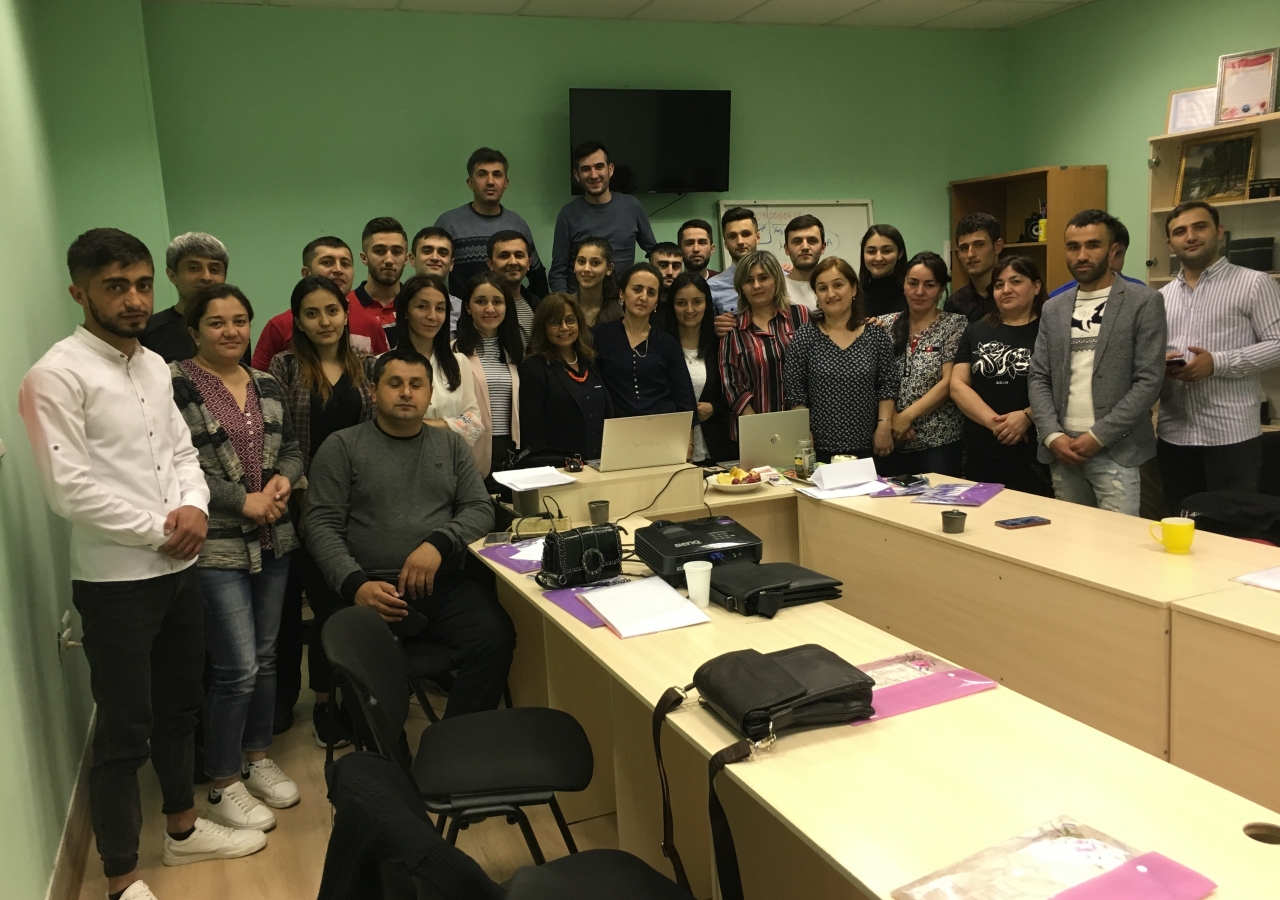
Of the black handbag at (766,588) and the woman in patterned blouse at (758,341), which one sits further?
the woman in patterned blouse at (758,341)

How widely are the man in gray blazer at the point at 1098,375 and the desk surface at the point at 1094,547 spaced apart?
17.2 inches

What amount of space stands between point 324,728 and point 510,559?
3.76 ft

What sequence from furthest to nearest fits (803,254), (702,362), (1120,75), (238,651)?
(1120,75) < (803,254) < (702,362) < (238,651)

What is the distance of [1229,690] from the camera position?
1.91 meters

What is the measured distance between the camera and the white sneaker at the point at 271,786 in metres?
2.83

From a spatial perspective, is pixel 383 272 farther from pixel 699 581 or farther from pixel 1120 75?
pixel 1120 75

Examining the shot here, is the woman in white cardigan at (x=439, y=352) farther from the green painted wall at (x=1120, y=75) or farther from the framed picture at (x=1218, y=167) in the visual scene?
the green painted wall at (x=1120, y=75)

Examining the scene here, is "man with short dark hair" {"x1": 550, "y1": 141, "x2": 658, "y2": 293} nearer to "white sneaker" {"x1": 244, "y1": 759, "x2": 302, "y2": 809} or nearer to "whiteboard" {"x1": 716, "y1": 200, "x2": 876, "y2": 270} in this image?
"whiteboard" {"x1": 716, "y1": 200, "x2": 876, "y2": 270}

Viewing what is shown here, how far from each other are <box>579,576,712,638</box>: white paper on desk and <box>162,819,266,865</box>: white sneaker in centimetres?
127

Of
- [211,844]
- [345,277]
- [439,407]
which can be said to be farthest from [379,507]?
[345,277]

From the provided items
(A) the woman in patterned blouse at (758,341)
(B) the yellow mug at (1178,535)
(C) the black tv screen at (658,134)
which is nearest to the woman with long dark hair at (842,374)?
(A) the woman in patterned blouse at (758,341)

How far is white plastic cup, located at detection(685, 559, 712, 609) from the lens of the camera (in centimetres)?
222

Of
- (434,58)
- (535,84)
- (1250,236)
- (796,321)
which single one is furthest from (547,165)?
(1250,236)

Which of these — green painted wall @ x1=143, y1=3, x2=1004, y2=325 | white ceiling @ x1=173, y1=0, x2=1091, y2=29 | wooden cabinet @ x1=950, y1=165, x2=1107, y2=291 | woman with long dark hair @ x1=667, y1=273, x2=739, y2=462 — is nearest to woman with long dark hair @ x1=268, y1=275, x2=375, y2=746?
woman with long dark hair @ x1=667, y1=273, x2=739, y2=462
